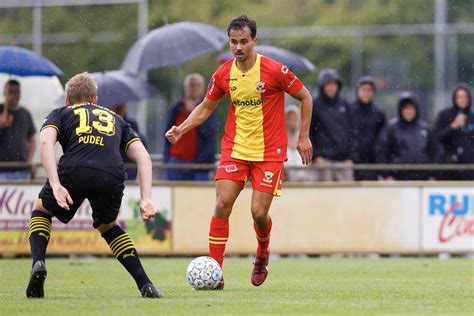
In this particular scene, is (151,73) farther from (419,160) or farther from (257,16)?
(419,160)

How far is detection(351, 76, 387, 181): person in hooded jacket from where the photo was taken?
62.7ft

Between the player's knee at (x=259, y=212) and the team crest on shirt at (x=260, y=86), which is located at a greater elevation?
the team crest on shirt at (x=260, y=86)

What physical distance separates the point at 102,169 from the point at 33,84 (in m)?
10.5

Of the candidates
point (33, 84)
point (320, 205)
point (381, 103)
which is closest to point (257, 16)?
point (381, 103)

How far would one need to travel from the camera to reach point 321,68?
31.3 m

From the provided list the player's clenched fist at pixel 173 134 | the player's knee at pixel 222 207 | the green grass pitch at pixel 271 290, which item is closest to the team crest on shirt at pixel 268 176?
the player's knee at pixel 222 207

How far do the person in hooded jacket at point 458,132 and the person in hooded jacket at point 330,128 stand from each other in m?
1.36

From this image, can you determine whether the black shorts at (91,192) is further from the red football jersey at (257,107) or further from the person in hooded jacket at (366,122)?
the person in hooded jacket at (366,122)

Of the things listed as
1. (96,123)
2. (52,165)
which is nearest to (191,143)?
(96,123)

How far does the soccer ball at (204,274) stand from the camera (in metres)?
11.7

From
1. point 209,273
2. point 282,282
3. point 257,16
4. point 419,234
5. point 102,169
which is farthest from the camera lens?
point 257,16

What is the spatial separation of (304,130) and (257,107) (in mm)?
479

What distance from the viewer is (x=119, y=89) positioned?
1942cm

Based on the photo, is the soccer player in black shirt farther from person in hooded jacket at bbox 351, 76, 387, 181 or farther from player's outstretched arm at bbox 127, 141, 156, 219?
person in hooded jacket at bbox 351, 76, 387, 181
